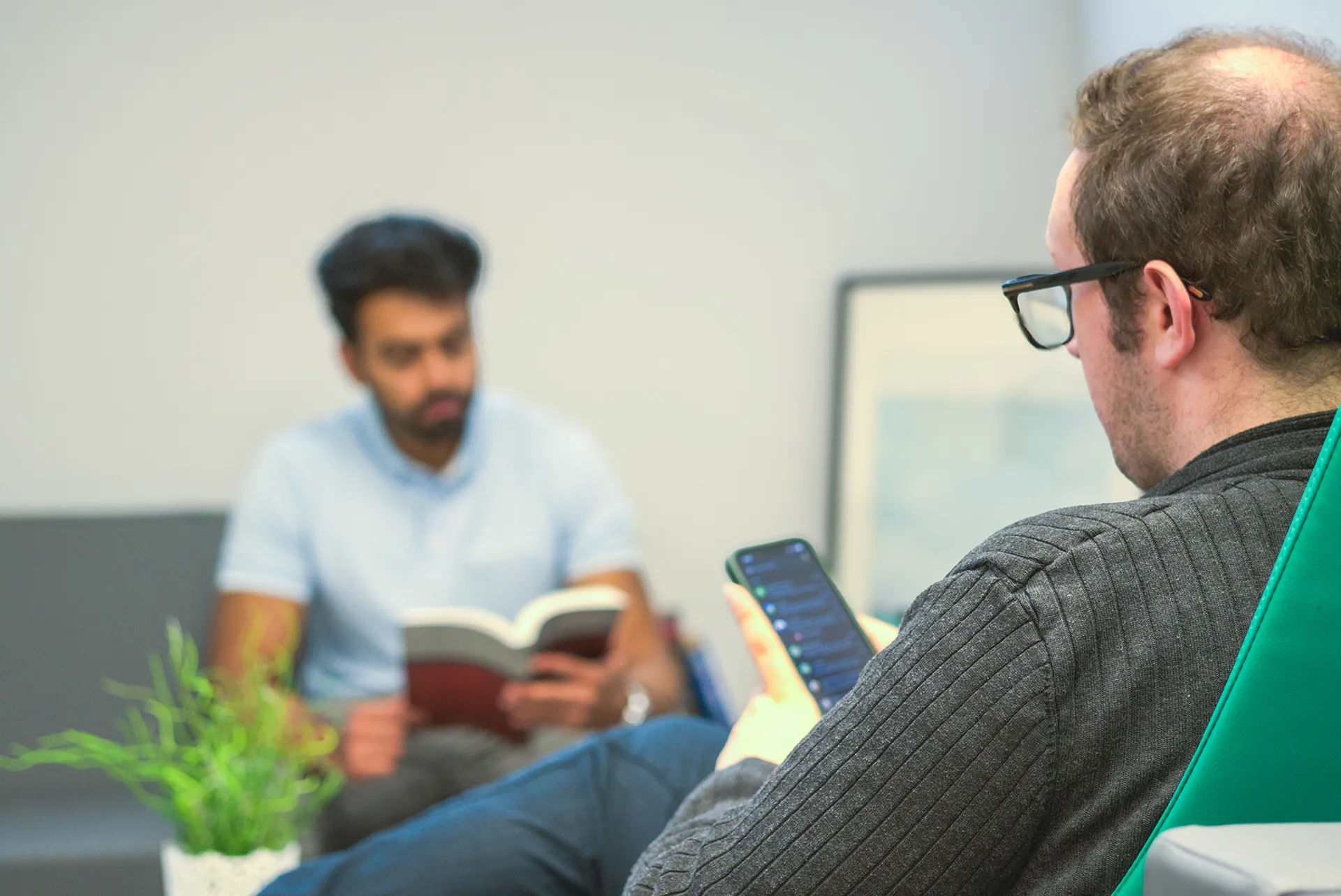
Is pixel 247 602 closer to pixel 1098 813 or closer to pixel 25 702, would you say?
pixel 25 702

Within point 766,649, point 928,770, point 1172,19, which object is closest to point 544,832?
point 766,649

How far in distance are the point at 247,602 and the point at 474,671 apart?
73 centimetres

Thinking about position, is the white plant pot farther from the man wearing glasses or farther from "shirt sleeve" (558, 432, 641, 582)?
"shirt sleeve" (558, 432, 641, 582)

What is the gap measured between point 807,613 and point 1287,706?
1.82ft

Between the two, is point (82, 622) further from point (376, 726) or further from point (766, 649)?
point (766, 649)

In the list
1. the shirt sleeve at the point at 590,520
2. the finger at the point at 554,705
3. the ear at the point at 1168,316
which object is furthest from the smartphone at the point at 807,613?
the shirt sleeve at the point at 590,520

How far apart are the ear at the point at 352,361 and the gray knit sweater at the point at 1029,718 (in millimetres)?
2247

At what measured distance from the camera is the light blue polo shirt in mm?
2811

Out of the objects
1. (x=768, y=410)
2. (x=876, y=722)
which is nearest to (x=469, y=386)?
(x=768, y=410)

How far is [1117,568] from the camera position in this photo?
85cm

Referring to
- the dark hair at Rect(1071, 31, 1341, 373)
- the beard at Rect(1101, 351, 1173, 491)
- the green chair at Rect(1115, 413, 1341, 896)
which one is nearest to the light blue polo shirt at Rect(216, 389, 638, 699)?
the beard at Rect(1101, 351, 1173, 491)

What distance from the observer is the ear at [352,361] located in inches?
117

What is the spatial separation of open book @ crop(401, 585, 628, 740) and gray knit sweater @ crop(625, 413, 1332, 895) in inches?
52.6

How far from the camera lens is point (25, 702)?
8.94ft
